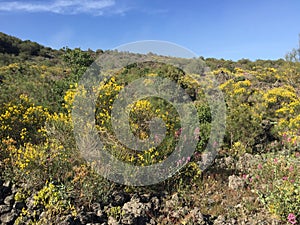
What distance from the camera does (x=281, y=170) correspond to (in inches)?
195

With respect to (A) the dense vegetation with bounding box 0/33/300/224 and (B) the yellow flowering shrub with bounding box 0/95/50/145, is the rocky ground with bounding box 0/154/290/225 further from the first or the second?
(B) the yellow flowering shrub with bounding box 0/95/50/145

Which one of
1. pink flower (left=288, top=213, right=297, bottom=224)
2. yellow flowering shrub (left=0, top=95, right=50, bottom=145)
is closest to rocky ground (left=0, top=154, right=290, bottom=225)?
pink flower (left=288, top=213, right=297, bottom=224)

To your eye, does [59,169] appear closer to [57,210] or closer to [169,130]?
[57,210]

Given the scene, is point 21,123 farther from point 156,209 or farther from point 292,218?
point 292,218

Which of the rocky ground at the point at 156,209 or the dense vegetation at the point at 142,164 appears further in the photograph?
the dense vegetation at the point at 142,164

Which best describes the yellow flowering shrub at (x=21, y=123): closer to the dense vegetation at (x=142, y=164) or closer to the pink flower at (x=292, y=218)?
the dense vegetation at (x=142, y=164)

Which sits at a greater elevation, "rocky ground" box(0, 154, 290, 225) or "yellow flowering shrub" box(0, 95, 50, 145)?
"yellow flowering shrub" box(0, 95, 50, 145)

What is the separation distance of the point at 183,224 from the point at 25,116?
3468 mm

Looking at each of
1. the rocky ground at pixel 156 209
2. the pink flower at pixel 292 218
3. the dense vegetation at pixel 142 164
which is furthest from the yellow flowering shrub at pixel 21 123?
the pink flower at pixel 292 218

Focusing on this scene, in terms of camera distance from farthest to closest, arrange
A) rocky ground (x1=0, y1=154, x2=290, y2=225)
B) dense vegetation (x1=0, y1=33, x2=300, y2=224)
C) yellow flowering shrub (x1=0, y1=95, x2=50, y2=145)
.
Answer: yellow flowering shrub (x1=0, y1=95, x2=50, y2=145), dense vegetation (x1=0, y1=33, x2=300, y2=224), rocky ground (x1=0, y1=154, x2=290, y2=225)

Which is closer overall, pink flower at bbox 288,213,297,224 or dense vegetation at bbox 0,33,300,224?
pink flower at bbox 288,213,297,224

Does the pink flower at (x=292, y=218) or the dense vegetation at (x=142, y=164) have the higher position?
the dense vegetation at (x=142, y=164)

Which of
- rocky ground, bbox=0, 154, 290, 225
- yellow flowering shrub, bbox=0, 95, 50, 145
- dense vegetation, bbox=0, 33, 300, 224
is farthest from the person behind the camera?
yellow flowering shrub, bbox=0, 95, 50, 145

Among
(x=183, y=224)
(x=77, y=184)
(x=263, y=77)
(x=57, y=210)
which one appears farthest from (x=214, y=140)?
(x=263, y=77)
